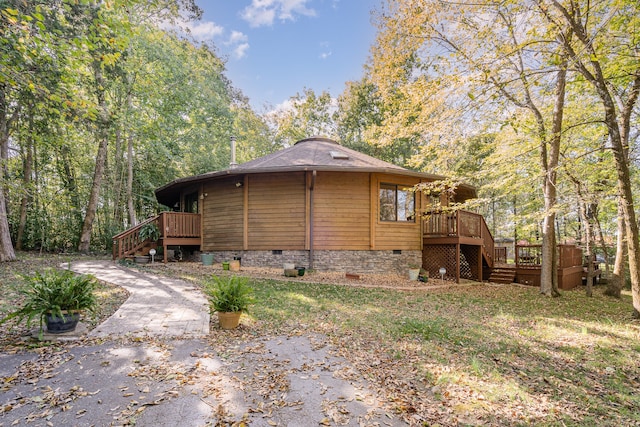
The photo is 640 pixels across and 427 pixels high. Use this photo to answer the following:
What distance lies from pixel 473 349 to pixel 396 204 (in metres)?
6.97

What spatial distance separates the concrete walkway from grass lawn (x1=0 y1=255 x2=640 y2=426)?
63cm

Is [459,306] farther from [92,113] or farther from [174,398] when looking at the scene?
[92,113]

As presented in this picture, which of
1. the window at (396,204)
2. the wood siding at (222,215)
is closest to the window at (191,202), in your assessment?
the wood siding at (222,215)

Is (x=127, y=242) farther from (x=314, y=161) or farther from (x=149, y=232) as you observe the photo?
(x=314, y=161)

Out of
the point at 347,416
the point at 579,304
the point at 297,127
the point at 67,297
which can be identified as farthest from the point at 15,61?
the point at 297,127

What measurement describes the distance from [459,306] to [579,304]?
3776mm

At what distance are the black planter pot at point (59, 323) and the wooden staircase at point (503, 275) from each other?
40.9 ft

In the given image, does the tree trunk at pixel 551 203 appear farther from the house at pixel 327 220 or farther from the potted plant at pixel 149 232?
the potted plant at pixel 149 232

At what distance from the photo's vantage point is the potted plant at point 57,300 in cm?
370

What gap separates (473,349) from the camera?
4059 mm

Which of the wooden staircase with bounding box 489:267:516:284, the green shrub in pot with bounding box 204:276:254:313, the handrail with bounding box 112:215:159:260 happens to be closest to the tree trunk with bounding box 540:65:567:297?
the wooden staircase with bounding box 489:267:516:284

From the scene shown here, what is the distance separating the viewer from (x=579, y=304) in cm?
784

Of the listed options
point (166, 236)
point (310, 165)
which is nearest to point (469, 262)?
point (310, 165)

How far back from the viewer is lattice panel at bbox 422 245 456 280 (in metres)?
10.5
